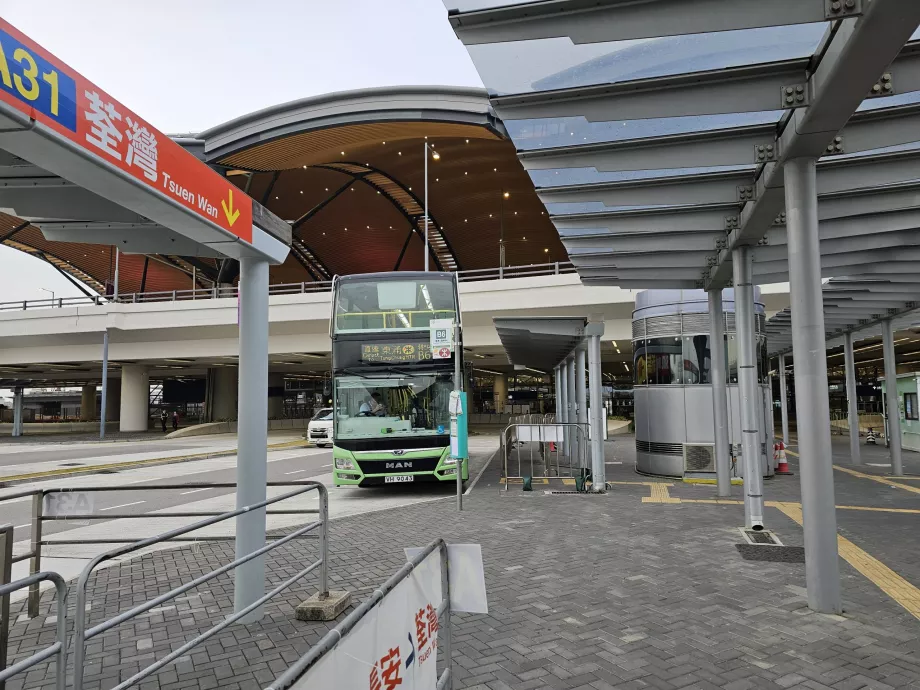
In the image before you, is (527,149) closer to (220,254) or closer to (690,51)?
(690,51)

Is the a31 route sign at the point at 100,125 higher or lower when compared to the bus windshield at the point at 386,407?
higher

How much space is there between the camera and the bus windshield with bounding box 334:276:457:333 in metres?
11.9

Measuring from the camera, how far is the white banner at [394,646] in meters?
1.93

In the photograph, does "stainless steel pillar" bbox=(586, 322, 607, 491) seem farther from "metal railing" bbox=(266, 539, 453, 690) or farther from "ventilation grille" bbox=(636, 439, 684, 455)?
"metal railing" bbox=(266, 539, 453, 690)

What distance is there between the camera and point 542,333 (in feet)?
38.9

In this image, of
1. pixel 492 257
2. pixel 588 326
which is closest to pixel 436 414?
pixel 588 326

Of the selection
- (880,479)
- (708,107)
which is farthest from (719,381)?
(708,107)

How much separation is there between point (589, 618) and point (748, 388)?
15.0 ft

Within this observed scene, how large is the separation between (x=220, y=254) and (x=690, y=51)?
4286 millimetres

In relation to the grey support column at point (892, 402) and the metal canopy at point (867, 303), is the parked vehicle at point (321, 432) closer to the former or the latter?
the metal canopy at point (867, 303)

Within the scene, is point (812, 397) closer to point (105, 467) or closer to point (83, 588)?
point (83, 588)

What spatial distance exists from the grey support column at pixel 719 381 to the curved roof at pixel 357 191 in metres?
8.82

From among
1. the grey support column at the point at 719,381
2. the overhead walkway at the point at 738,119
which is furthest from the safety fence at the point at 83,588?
the grey support column at the point at 719,381

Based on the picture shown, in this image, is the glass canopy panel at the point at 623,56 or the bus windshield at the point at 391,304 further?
the bus windshield at the point at 391,304
